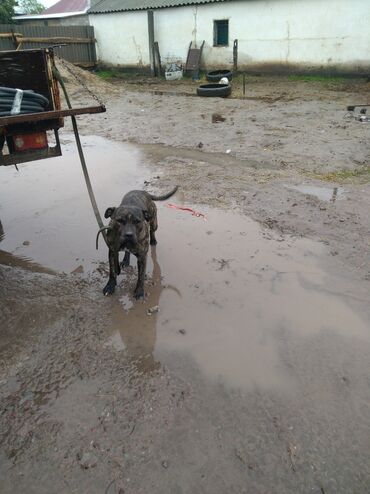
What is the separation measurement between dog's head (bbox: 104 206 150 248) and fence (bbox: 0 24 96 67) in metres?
18.3

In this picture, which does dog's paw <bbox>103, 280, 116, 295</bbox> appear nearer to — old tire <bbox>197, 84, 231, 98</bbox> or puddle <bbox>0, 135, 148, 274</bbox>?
puddle <bbox>0, 135, 148, 274</bbox>

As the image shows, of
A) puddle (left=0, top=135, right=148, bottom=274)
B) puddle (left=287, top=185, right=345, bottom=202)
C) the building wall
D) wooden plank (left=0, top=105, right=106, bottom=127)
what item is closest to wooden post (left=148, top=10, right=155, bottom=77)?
the building wall

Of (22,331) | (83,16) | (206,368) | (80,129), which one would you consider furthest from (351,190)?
(83,16)

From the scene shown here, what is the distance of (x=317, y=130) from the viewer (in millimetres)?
9898

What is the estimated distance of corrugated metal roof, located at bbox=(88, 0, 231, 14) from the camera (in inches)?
754

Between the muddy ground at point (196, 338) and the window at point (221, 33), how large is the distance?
1430cm

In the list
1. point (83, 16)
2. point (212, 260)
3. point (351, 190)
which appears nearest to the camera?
point (212, 260)

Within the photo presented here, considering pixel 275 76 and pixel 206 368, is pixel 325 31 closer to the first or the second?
pixel 275 76

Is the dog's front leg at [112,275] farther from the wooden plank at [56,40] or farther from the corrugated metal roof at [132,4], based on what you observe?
the corrugated metal roof at [132,4]

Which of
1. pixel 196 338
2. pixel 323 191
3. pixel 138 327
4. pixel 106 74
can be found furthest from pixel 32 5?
pixel 196 338

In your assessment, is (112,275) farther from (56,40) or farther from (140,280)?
(56,40)

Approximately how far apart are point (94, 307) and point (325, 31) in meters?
17.2

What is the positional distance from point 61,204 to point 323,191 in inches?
169

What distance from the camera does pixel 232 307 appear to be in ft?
12.9
